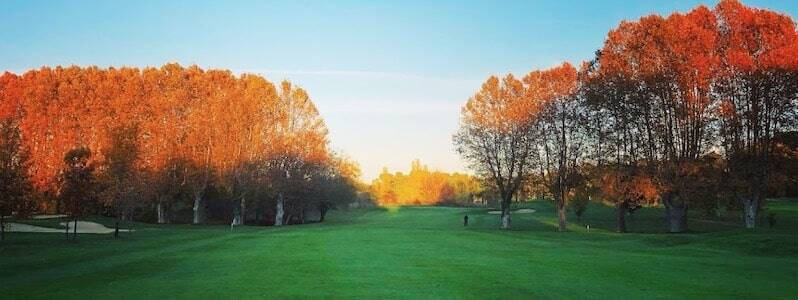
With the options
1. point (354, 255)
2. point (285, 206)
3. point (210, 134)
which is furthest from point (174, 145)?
point (354, 255)

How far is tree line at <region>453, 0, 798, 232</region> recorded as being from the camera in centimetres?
4069

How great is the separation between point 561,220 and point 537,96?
1150 centimetres

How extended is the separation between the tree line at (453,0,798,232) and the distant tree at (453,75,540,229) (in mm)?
3694

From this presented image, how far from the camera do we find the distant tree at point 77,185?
3747 cm

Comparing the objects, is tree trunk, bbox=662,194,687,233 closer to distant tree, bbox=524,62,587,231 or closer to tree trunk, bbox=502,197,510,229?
distant tree, bbox=524,62,587,231

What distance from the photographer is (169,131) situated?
64375 mm

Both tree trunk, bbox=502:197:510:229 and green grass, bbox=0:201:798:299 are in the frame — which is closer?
green grass, bbox=0:201:798:299

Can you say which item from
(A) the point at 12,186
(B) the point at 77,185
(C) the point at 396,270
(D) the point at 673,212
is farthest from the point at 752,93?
(A) the point at 12,186

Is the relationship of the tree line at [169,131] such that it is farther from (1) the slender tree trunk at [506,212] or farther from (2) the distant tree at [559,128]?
(2) the distant tree at [559,128]

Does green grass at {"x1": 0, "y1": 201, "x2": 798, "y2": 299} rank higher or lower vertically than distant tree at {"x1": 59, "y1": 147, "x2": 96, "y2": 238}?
lower

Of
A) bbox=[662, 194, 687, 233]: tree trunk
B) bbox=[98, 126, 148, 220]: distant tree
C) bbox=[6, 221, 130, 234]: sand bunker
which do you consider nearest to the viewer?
bbox=[662, 194, 687, 233]: tree trunk

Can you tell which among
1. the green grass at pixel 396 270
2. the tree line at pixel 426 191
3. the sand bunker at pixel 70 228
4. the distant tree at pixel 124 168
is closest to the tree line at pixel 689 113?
the green grass at pixel 396 270

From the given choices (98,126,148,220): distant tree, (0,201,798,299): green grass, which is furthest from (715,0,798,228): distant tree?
(98,126,148,220): distant tree

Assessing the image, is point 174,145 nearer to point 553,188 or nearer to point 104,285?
point 553,188
